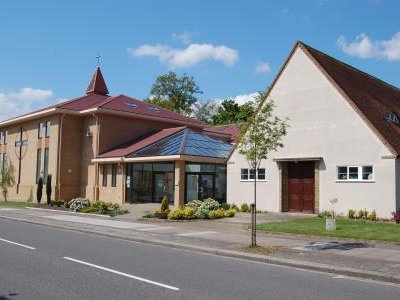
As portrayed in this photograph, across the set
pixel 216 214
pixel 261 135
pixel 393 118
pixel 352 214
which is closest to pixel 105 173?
pixel 216 214

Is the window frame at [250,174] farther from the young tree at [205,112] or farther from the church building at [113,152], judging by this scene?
the young tree at [205,112]

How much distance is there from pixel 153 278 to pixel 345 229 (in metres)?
10.5

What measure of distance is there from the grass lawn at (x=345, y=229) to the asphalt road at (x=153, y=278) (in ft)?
17.5

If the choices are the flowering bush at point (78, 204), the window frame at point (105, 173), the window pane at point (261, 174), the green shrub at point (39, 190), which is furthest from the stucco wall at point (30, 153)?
the window pane at point (261, 174)

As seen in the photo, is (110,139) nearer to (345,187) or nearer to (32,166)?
(32,166)

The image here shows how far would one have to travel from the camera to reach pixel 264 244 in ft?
47.6

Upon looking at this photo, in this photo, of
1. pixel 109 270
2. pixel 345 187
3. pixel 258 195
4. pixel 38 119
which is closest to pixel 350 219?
pixel 345 187

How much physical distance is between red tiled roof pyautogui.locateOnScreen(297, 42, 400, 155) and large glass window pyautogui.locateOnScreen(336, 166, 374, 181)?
5.35 feet

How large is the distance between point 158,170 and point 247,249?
1947cm

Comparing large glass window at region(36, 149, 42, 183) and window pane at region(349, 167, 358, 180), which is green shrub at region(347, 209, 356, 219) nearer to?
window pane at region(349, 167, 358, 180)

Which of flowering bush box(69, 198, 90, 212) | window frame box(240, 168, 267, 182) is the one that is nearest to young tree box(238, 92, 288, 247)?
window frame box(240, 168, 267, 182)

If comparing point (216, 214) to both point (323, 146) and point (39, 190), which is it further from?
point (39, 190)

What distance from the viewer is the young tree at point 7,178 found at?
4384cm

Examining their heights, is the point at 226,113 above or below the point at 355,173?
above
